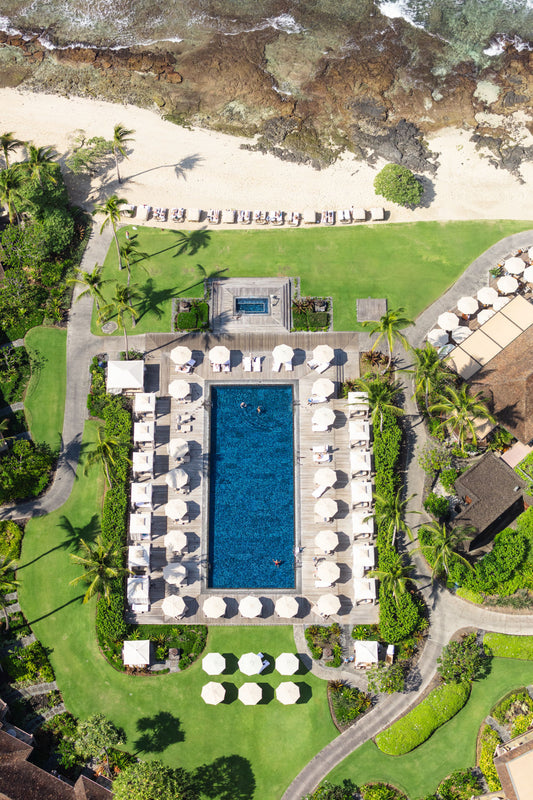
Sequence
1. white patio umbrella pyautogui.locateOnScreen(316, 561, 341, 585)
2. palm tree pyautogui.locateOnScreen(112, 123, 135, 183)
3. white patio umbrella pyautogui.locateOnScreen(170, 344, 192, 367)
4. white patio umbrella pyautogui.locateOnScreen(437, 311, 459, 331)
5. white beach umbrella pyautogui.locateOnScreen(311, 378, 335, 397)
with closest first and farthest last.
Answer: white patio umbrella pyautogui.locateOnScreen(316, 561, 341, 585), white beach umbrella pyautogui.locateOnScreen(311, 378, 335, 397), white patio umbrella pyautogui.locateOnScreen(170, 344, 192, 367), white patio umbrella pyautogui.locateOnScreen(437, 311, 459, 331), palm tree pyautogui.locateOnScreen(112, 123, 135, 183)

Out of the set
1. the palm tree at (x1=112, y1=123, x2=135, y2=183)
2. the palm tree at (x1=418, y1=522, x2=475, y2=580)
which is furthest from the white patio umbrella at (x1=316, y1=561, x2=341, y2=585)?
the palm tree at (x1=112, y1=123, x2=135, y2=183)

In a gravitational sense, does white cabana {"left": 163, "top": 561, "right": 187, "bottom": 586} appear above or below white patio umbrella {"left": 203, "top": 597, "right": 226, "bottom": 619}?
above

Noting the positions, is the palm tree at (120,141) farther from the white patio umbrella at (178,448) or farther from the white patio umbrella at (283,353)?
the white patio umbrella at (178,448)

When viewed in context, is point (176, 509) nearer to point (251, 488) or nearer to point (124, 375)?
point (251, 488)

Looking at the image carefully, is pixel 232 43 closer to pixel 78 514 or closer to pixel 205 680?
pixel 78 514

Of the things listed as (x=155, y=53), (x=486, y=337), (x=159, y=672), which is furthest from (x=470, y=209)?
(x=159, y=672)

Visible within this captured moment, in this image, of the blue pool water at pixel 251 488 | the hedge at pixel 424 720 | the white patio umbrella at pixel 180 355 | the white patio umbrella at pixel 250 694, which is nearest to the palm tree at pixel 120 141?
the white patio umbrella at pixel 180 355

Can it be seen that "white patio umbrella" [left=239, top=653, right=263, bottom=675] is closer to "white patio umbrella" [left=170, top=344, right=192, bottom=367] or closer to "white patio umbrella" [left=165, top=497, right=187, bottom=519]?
"white patio umbrella" [left=165, top=497, right=187, bottom=519]
